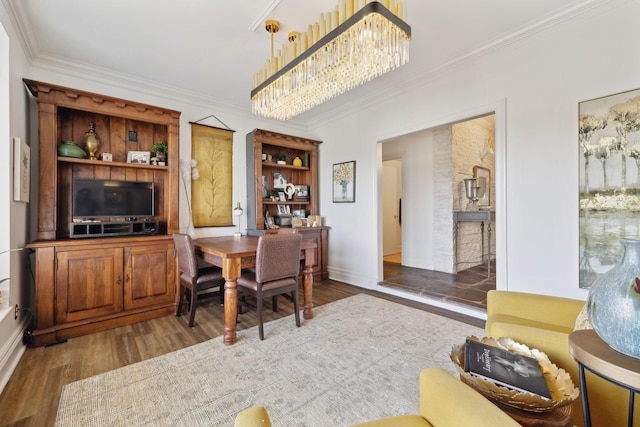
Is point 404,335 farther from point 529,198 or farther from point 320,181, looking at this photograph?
point 320,181

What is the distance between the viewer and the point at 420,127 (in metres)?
3.37

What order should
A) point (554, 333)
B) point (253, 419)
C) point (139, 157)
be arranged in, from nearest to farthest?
point (253, 419), point (554, 333), point (139, 157)

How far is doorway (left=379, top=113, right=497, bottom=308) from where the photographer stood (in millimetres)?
4555

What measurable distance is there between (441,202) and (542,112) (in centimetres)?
240

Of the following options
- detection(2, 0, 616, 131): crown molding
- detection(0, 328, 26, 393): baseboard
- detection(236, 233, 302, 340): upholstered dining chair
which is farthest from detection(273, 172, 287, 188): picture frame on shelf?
detection(0, 328, 26, 393): baseboard

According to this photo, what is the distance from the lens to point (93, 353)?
7.23 feet

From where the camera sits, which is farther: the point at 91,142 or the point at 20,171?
the point at 91,142

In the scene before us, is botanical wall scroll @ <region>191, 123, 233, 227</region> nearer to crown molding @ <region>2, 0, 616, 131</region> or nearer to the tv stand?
crown molding @ <region>2, 0, 616, 131</region>

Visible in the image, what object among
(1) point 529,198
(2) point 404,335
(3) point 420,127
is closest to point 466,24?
(3) point 420,127

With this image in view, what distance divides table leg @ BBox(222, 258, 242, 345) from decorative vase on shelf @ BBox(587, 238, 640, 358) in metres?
2.21

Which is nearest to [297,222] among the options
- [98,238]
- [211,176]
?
[211,176]

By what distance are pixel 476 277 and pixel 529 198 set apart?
208 cm

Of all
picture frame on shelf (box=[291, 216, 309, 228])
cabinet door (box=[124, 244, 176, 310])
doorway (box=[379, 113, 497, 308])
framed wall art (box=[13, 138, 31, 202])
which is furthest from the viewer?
doorway (box=[379, 113, 497, 308])

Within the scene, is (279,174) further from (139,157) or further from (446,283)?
(446,283)
